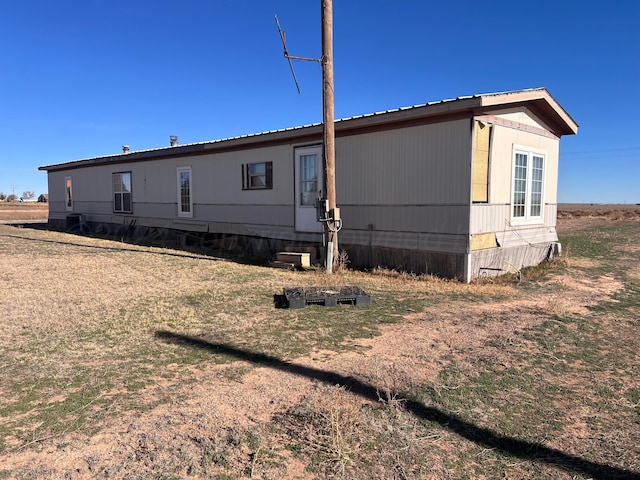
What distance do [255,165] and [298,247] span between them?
2.99 m

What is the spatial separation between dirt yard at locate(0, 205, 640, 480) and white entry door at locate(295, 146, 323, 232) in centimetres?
397

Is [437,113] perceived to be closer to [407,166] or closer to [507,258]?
[407,166]

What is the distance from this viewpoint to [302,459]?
2678 millimetres

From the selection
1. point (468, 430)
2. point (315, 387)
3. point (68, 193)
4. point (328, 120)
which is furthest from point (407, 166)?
point (68, 193)

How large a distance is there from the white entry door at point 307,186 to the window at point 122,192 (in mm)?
8983

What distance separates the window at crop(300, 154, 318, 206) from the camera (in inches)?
425

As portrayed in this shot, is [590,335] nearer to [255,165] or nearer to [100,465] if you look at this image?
[100,465]

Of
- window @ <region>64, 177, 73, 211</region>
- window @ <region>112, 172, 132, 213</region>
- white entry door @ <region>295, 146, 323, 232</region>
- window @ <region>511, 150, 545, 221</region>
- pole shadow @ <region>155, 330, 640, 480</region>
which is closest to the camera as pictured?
pole shadow @ <region>155, 330, 640, 480</region>

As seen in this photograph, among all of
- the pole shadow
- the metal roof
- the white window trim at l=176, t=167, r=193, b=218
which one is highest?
the metal roof

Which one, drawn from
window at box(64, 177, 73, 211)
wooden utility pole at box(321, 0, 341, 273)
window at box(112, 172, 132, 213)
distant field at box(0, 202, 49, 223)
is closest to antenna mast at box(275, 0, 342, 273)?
wooden utility pole at box(321, 0, 341, 273)

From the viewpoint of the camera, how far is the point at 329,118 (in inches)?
347

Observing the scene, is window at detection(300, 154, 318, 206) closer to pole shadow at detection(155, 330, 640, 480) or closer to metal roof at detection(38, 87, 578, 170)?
metal roof at detection(38, 87, 578, 170)

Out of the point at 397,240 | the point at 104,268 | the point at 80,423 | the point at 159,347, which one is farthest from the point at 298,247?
the point at 80,423

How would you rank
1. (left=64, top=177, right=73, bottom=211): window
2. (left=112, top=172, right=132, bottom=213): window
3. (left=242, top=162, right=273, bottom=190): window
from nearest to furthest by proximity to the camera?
(left=242, top=162, right=273, bottom=190): window → (left=112, top=172, right=132, bottom=213): window → (left=64, top=177, right=73, bottom=211): window
